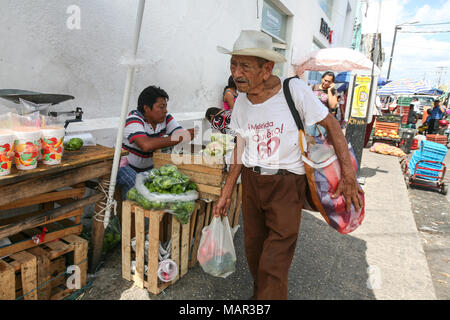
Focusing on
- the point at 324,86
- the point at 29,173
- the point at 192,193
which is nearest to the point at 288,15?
the point at 324,86

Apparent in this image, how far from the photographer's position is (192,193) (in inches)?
99.5

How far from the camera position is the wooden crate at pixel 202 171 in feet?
8.28

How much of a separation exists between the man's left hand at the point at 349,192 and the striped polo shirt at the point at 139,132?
1.90 m

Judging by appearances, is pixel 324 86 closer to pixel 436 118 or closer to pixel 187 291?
pixel 187 291

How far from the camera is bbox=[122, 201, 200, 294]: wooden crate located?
2.40 meters

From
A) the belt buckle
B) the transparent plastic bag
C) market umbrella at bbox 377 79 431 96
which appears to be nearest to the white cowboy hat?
the belt buckle

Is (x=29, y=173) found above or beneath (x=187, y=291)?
above

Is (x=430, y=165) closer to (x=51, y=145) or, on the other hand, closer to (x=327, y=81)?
(x=327, y=81)

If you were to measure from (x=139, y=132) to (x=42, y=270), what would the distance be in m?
1.43

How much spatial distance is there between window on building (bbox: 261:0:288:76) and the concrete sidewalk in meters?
5.05

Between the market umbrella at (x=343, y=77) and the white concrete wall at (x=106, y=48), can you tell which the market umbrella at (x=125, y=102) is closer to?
the white concrete wall at (x=106, y=48)

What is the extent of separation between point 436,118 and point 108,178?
1374cm

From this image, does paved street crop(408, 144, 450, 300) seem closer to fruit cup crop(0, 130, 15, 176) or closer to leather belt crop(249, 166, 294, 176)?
leather belt crop(249, 166, 294, 176)

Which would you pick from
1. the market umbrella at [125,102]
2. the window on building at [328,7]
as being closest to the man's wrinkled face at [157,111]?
the market umbrella at [125,102]
